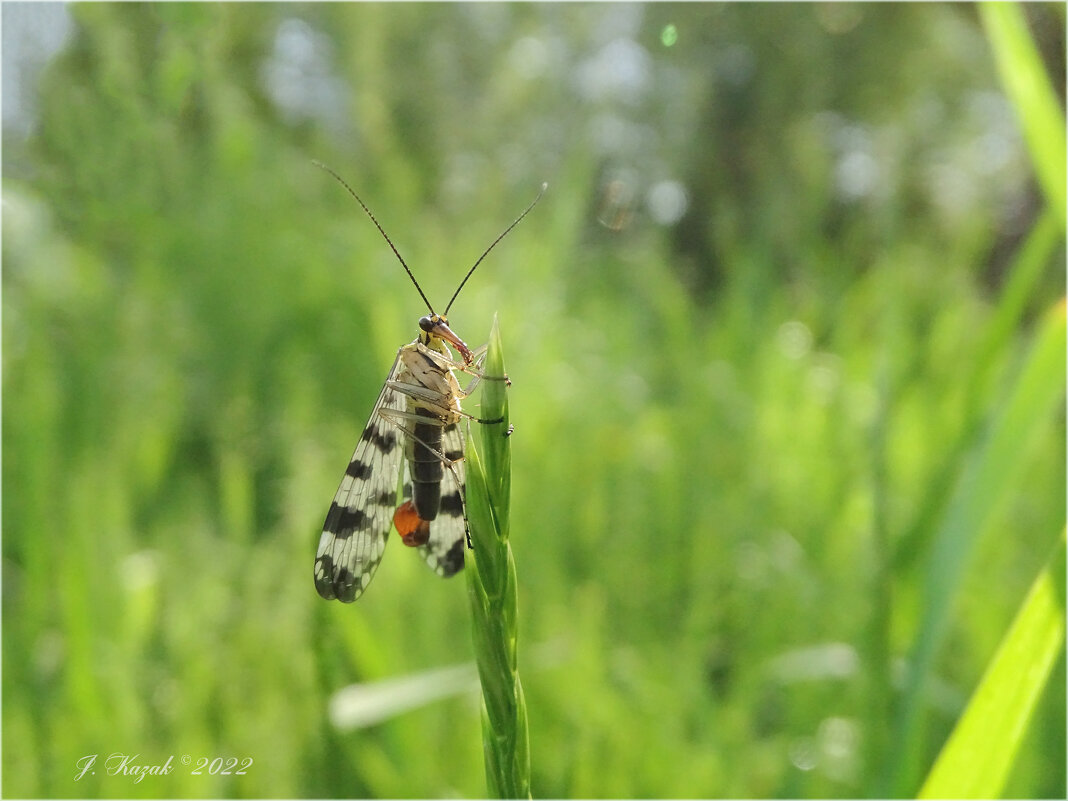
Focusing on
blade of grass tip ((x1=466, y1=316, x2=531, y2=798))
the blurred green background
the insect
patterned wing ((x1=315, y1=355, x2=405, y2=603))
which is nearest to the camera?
blade of grass tip ((x1=466, y1=316, x2=531, y2=798))

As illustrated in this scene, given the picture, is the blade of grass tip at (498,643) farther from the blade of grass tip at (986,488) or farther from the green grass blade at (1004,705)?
the blade of grass tip at (986,488)

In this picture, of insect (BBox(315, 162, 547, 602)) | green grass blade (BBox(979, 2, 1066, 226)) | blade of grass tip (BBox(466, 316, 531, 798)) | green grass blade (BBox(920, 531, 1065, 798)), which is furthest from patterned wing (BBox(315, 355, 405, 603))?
green grass blade (BBox(979, 2, 1066, 226))

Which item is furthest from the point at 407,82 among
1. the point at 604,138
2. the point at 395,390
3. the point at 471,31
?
the point at 395,390

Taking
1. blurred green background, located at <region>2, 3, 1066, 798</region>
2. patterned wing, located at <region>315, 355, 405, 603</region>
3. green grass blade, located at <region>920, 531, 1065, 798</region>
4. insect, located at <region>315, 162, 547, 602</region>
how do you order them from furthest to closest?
blurred green background, located at <region>2, 3, 1066, 798</region>
insect, located at <region>315, 162, 547, 602</region>
patterned wing, located at <region>315, 355, 405, 603</region>
green grass blade, located at <region>920, 531, 1065, 798</region>

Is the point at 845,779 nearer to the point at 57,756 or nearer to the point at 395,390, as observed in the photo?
the point at 395,390

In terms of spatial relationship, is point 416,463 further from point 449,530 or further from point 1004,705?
point 1004,705

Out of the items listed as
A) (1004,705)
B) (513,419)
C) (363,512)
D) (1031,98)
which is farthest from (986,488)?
(513,419)

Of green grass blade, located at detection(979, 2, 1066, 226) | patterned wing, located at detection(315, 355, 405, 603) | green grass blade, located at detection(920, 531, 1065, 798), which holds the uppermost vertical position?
green grass blade, located at detection(979, 2, 1066, 226)

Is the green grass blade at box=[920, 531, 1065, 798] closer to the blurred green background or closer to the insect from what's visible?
the blurred green background

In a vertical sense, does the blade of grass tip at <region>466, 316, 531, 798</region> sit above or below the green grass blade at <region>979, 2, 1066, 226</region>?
below
